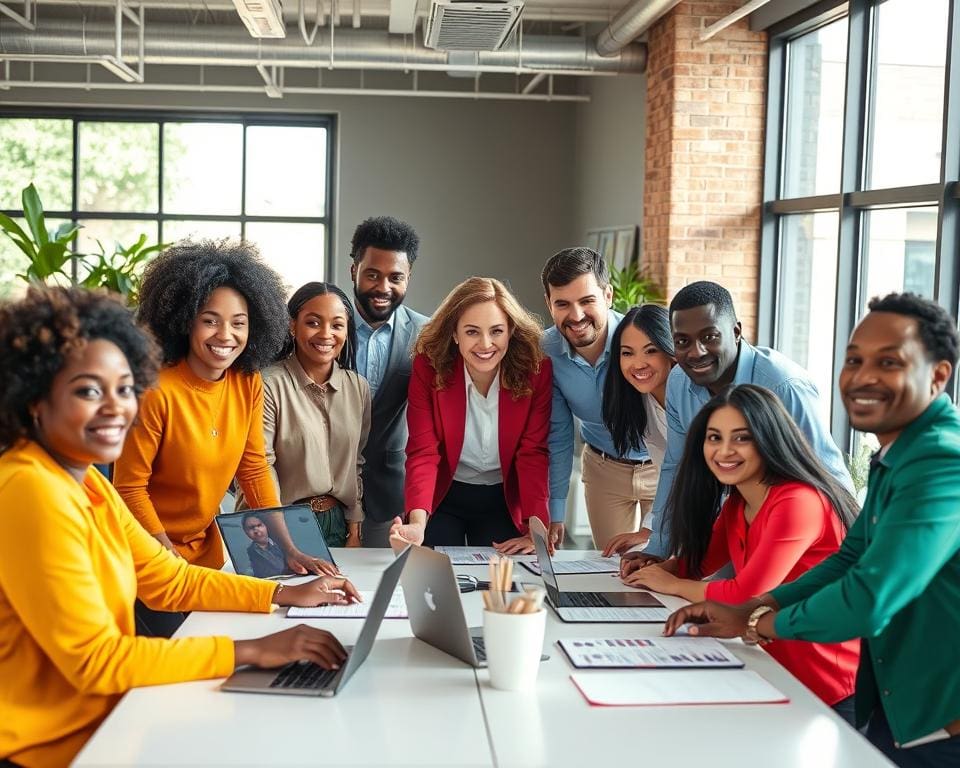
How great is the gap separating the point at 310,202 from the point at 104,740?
9217mm

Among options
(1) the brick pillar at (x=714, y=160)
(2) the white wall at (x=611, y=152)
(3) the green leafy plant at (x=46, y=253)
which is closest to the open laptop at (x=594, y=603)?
(3) the green leafy plant at (x=46, y=253)

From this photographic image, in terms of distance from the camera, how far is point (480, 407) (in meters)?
3.40

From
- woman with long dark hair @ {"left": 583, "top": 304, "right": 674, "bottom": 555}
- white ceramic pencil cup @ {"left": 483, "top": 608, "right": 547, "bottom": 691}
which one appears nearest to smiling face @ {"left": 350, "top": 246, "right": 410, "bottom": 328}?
woman with long dark hair @ {"left": 583, "top": 304, "right": 674, "bottom": 555}

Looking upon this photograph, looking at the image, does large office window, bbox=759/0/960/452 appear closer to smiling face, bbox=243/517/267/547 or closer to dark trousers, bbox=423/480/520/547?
dark trousers, bbox=423/480/520/547

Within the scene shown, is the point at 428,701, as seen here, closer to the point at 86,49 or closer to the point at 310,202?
the point at 86,49

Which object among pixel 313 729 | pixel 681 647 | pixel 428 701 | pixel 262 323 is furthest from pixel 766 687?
pixel 262 323

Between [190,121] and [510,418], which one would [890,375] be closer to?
[510,418]

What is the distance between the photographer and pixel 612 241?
8.57m

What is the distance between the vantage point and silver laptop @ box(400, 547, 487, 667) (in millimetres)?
2049

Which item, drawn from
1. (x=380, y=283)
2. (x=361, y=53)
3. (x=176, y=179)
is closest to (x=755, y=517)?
(x=380, y=283)

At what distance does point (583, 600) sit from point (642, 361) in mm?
1011

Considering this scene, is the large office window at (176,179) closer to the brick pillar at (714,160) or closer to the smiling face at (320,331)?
the brick pillar at (714,160)

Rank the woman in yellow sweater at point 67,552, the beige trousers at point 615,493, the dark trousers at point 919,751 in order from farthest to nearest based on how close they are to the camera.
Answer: the beige trousers at point 615,493 < the dark trousers at point 919,751 < the woman in yellow sweater at point 67,552

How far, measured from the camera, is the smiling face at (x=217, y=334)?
2916mm
